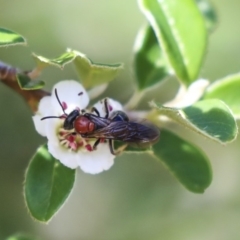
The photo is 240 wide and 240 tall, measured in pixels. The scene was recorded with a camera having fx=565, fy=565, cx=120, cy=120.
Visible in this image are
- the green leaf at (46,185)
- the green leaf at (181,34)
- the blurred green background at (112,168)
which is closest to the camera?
the green leaf at (46,185)

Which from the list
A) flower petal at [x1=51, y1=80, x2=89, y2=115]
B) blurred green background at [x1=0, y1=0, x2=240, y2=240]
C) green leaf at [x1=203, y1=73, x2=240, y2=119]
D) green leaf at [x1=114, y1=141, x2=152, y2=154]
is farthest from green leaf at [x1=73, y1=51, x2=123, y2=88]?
blurred green background at [x1=0, y1=0, x2=240, y2=240]

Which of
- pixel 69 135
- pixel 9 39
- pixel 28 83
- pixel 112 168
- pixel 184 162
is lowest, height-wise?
pixel 112 168

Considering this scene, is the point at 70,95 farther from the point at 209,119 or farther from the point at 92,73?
the point at 209,119

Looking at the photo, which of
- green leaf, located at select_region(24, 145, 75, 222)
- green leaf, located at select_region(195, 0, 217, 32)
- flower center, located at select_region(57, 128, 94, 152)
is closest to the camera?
green leaf, located at select_region(24, 145, 75, 222)

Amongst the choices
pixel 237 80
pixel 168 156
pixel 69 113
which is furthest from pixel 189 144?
pixel 69 113

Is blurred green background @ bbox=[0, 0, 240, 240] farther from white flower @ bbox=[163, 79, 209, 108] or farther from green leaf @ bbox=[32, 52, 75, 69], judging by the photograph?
green leaf @ bbox=[32, 52, 75, 69]

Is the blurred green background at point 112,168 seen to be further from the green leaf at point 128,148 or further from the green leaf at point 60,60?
the green leaf at point 60,60

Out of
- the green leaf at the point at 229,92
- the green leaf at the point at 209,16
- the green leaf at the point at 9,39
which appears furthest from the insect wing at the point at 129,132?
the green leaf at the point at 209,16

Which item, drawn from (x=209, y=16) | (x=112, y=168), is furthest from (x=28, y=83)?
(x=112, y=168)
